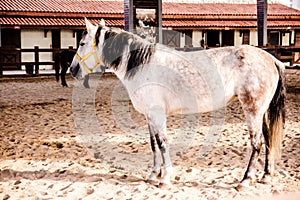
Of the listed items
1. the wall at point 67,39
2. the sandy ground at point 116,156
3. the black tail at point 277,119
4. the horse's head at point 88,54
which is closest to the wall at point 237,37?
the wall at point 67,39

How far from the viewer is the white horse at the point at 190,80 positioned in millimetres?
4051

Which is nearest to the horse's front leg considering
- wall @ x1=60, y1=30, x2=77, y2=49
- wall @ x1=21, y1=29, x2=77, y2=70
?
wall @ x1=21, y1=29, x2=77, y2=70

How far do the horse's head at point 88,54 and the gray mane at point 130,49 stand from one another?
0.11 m

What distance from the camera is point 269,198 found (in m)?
3.73

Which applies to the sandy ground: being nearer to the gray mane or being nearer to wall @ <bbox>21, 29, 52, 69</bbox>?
the gray mane

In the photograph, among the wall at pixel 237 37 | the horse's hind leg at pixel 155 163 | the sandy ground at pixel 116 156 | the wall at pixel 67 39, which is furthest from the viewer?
the wall at pixel 237 37

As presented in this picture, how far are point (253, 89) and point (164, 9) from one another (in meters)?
23.4

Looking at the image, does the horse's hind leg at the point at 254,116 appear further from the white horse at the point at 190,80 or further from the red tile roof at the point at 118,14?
the red tile roof at the point at 118,14

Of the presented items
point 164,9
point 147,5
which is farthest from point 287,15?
point 147,5

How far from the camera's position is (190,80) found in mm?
4117

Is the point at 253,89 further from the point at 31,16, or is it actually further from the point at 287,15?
the point at 287,15

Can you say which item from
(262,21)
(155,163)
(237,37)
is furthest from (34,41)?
(155,163)

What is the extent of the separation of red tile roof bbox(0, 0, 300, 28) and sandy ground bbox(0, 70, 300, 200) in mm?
14335

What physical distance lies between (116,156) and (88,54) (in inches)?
58.1
